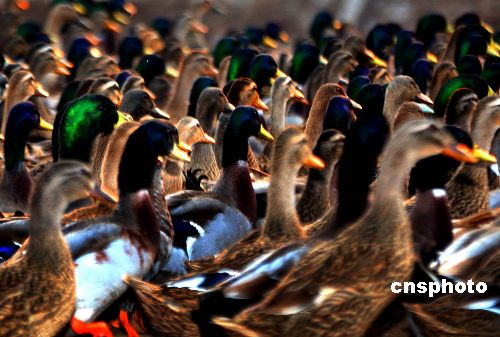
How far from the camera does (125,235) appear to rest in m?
7.11

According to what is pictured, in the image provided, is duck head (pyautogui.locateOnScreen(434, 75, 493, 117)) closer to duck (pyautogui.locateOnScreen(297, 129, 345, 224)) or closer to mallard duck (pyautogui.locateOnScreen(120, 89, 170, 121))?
mallard duck (pyautogui.locateOnScreen(120, 89, 170, 121))

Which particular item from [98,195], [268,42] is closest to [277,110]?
[98,195]

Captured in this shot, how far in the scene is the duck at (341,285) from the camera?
568 centimetres

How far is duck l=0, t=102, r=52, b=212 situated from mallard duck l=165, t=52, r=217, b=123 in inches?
147

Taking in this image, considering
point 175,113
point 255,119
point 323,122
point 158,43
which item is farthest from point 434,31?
point 255,119

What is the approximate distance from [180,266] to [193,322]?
1.56 meters

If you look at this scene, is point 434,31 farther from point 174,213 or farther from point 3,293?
point 3,293

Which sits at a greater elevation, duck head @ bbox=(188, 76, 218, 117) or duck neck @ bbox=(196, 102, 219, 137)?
duck head @ bbox=(188, 76, 218, 117)

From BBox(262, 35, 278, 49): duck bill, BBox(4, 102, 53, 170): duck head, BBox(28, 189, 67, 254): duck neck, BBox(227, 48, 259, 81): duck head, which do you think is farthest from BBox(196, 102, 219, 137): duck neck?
BBox(262, 35, 278, 49): duck bill

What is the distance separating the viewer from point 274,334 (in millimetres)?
5801

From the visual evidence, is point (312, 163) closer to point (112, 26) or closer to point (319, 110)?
point (319, 110)

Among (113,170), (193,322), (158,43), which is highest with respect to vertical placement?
(158,43)

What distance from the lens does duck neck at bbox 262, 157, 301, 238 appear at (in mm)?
7176

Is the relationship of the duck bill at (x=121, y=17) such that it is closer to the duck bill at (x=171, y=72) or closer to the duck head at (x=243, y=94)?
the duck bill at (x=171, y=72)
